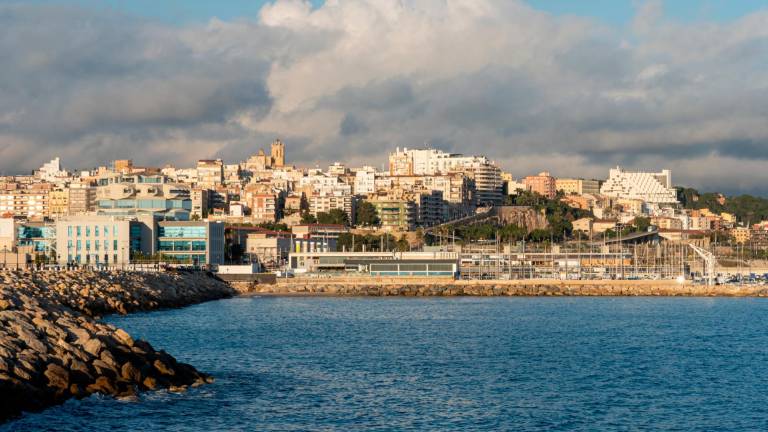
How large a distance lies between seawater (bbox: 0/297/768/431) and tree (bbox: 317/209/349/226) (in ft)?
289

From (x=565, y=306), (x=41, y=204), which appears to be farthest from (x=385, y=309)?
(x=41, y=204)

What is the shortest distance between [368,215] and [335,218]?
189 inches

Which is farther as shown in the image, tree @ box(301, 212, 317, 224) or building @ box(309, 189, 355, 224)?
building @ box(309, 189, 355, 224)

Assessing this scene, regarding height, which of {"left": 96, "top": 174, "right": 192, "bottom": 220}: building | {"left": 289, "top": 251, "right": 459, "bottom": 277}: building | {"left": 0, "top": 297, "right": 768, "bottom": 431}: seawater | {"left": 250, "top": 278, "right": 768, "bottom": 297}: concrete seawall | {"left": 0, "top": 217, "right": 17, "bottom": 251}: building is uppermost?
{"left": 96, "top": 174, "right": 192, "bottom": 220}: building

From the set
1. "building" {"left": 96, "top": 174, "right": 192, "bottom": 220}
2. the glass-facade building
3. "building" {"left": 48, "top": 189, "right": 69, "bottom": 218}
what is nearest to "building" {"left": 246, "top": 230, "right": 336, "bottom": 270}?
"building" {"left": 96, "top": 174, "right": 192, "bottom": 220}

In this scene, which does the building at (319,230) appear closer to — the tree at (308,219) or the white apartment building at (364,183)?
the tree at (308,219)

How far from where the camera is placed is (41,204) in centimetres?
16675

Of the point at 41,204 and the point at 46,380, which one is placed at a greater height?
the point at 41,204

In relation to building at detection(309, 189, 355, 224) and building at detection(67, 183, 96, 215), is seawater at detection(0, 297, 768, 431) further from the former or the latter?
building at detection(67, 183, 96, 215)

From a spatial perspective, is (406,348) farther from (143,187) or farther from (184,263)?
(143,187)

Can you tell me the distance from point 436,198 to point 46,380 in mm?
135953

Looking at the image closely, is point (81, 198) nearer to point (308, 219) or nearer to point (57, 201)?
point (57, 201)

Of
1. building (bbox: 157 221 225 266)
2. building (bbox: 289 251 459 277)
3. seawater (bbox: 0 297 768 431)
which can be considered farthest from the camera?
building (bbox: 157 221 225 266)

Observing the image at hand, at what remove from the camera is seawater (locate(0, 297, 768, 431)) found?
23281mm
